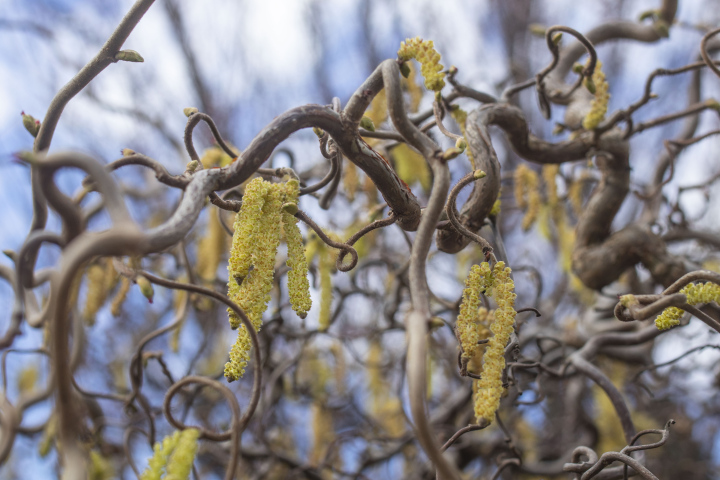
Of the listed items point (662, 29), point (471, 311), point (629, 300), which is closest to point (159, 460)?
point (471, 311)

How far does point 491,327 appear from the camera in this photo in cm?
83

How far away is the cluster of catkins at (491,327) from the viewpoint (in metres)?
0.77

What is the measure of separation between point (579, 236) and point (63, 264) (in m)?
1.64

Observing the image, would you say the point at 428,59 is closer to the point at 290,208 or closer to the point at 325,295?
the point at 290,208

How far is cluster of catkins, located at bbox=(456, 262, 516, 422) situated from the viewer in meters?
0.77

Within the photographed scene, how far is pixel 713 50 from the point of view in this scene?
2098mm

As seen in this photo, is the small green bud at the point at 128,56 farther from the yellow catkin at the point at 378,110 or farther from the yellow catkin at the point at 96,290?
the yellow catkin at the point at 96,290

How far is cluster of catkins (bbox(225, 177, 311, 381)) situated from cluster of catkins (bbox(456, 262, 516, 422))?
0.26m

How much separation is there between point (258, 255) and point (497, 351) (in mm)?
403

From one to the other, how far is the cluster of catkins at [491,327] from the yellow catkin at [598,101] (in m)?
0.85

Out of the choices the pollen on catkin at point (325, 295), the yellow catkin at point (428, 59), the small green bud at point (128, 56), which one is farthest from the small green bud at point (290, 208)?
the pollen on catkin at point (325, 295)

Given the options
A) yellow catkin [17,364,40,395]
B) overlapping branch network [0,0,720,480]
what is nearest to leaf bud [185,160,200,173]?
overlapping branch network [0,0,720,480]

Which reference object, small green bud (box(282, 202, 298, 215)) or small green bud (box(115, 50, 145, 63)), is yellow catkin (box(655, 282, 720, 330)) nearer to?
small green bud (box(282, 202, 298, 215))

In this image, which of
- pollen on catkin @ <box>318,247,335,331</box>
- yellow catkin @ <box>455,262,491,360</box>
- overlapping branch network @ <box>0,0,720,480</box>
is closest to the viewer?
overlapping branch network @ <box>0,0,720,480</box>
